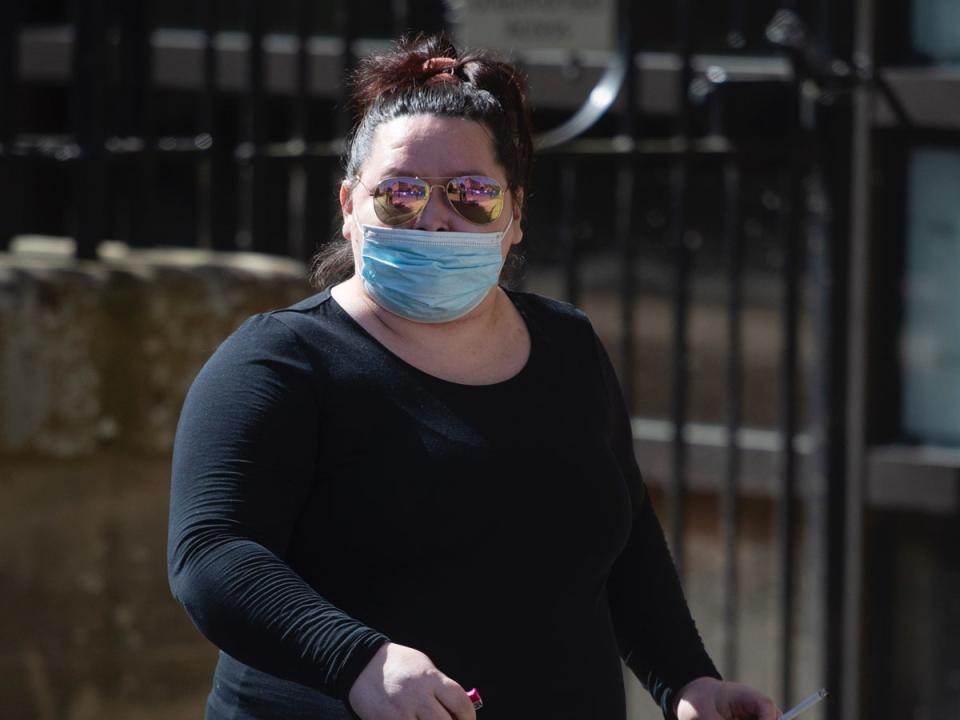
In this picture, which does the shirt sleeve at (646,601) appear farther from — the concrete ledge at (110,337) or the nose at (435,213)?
the concrete ledge at (110,337)

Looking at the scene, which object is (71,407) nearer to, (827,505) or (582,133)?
(582,133)

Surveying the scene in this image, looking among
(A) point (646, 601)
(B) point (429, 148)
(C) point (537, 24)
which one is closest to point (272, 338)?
(B) point (429, 148)

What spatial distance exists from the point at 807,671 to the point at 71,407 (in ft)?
6.42

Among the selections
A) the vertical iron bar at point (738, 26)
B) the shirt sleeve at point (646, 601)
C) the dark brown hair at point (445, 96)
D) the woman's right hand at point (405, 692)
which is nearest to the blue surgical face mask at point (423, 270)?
the dark brown hair at point (445, 96)

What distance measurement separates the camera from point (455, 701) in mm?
1755

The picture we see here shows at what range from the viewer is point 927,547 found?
3.99 metres

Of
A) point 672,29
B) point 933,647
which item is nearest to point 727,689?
point 933,647

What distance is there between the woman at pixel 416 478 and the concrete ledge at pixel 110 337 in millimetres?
1616

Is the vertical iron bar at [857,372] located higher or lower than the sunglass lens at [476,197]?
lower

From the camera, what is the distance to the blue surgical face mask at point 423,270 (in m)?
2.05

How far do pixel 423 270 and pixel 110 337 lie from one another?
5.93 feet

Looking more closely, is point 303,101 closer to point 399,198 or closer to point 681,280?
point 681,280

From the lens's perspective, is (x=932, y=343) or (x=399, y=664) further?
(x=932, y=343)

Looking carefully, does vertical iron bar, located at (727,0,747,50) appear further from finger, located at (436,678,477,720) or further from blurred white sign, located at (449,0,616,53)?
finger, located at (436,678,477,720)
